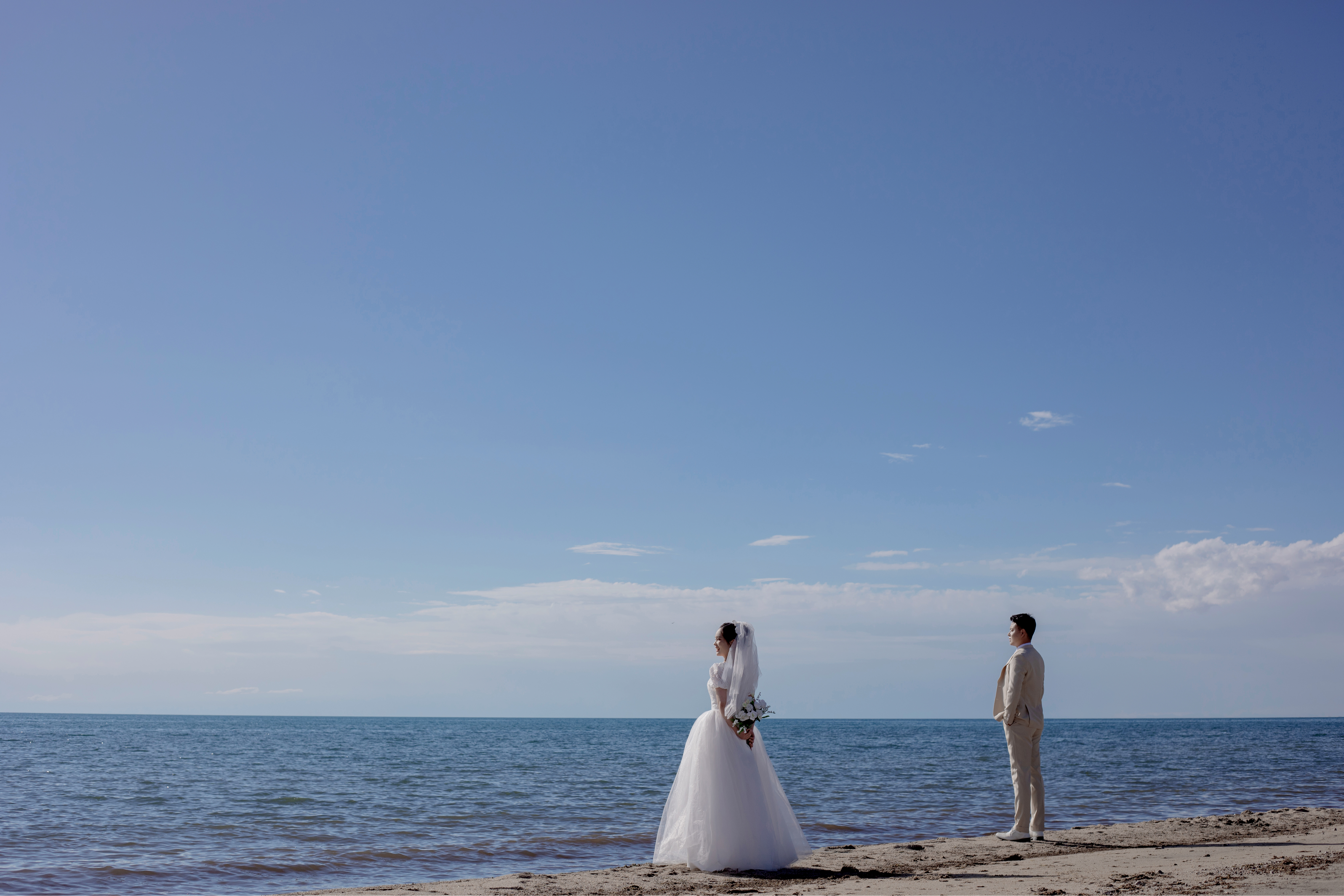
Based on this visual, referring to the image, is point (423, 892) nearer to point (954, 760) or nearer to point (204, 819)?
point (204, 819)

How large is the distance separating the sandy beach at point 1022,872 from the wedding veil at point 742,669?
149cm

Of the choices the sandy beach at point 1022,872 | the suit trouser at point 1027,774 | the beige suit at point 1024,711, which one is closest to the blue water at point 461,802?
the sandy beach at point 1022,872

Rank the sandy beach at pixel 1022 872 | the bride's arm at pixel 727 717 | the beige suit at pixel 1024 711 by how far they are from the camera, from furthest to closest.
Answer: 1. the beige suit at pixel 1024 711
2. the bride's arm at pixel 727 717
3. the sandy beach at pixel 1022 872

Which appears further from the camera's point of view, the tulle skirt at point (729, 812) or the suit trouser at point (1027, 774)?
the suit trouser at point (1027, 774)

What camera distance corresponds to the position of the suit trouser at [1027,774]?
8.95 metres

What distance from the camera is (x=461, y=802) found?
57.8 feet

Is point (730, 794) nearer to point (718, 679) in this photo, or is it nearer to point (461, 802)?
point (718, 679)

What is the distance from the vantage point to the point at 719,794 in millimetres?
8070

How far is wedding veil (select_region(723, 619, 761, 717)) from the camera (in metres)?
8.16

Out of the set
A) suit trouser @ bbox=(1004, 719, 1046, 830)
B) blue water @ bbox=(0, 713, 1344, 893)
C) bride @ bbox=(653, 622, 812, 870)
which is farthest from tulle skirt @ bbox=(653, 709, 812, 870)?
blue water @ bbox=(0, 713, 1344, 893)

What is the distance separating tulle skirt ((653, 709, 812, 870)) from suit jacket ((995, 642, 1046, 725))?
8.24 ft

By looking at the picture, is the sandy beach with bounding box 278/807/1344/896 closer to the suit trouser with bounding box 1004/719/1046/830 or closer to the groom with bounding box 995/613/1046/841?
the suit trouser with bounding box 1004/719/1046/830

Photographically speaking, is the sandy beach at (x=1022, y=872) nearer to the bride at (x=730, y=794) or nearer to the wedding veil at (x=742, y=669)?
the bride at (x=730, y=794)

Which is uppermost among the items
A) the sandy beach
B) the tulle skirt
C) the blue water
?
the tulle skirt
